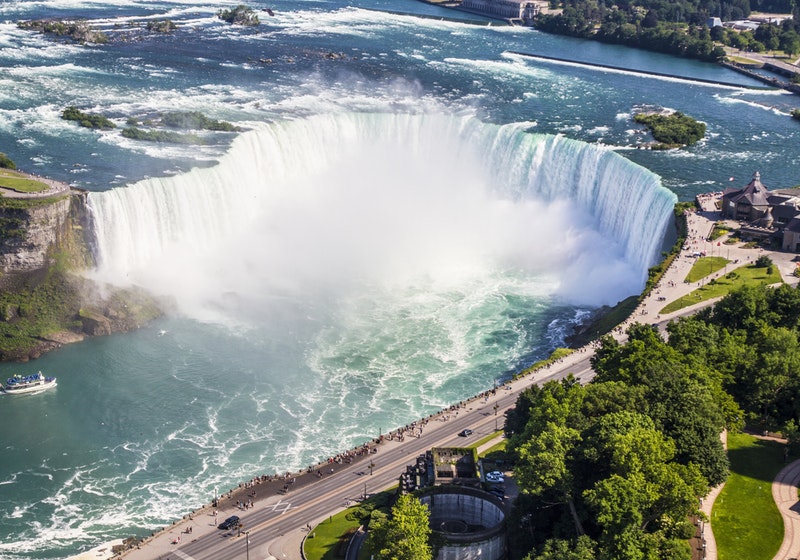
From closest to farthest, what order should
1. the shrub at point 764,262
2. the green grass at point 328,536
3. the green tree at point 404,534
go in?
the green tree at point 404,534
the green grass at point 328,536
the shrub at point 764,262

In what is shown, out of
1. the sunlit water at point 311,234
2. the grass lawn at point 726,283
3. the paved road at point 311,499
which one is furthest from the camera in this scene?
the grass lawn at point 726,283

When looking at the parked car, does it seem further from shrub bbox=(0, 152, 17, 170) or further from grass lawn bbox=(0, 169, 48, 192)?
shrub bbox=(0, 152, 17, 170)

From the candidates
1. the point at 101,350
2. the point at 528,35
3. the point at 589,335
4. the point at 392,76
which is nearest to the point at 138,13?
the point at 392,76

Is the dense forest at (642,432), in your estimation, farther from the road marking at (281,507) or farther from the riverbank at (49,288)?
the riverbank at (49,288)

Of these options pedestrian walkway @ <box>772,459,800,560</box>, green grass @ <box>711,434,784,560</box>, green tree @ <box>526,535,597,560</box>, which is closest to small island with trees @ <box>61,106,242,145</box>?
green grass @ <box>711,434,784,560</box>

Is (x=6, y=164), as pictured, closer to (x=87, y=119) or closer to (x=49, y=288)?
(x=49, y=288)

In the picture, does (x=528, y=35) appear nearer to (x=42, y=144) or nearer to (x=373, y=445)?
(x=42, y=144)

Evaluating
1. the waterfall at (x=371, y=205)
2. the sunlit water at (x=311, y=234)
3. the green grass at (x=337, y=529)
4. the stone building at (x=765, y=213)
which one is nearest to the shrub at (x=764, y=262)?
the stone building at (x=765, y=213)
